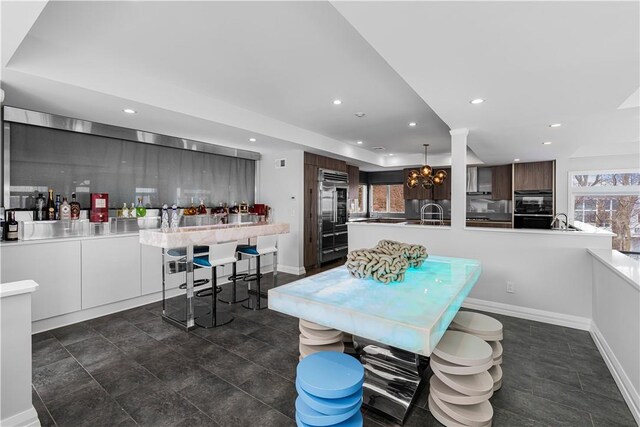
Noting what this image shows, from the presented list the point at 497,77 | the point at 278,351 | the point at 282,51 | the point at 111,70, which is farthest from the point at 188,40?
the point at 278,351

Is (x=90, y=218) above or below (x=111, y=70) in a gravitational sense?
below

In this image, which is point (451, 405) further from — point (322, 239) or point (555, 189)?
point (555, 189)

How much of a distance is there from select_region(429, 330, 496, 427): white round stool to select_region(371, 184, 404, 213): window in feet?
23.9

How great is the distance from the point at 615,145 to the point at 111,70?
316 inches

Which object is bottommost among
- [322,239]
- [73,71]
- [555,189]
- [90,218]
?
[322,239]

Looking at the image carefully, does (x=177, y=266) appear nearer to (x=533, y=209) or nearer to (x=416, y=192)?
(x=416, y=192)

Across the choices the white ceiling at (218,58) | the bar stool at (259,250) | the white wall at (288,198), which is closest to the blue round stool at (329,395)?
the white ceiling at (218,58)

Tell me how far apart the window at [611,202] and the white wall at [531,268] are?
3.75 m

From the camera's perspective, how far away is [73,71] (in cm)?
248

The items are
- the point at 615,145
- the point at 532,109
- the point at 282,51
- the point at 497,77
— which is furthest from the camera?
the point at 615,145

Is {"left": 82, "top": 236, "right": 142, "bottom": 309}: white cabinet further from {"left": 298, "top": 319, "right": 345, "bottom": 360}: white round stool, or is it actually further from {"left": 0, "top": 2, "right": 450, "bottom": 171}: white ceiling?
{"left": 298, "top": 319, "right": 345, "bottom": 360}: white round stool

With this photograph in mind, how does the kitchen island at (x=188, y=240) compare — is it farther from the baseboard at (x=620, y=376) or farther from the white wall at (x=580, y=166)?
the white wall at (x=580, y=166)

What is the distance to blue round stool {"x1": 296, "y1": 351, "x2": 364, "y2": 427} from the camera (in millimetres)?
1395

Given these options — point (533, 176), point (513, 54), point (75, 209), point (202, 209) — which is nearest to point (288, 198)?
point (202, 209)
